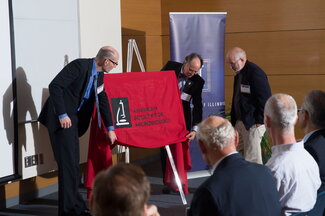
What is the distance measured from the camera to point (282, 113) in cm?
255

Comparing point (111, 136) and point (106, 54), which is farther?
point (111, 136)

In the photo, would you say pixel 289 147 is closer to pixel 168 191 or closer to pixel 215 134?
pixel 215 134

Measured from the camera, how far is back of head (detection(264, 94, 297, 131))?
2551 mm

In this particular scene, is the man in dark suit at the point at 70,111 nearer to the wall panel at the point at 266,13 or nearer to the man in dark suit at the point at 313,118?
the man in dark suit at the point at 313,118

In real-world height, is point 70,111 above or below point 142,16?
below

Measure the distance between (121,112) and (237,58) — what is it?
130 cm

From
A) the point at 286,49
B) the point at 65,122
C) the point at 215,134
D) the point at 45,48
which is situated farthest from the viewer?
the point at 286,49

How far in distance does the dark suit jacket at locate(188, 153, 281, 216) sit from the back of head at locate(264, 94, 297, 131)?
1.82 feet

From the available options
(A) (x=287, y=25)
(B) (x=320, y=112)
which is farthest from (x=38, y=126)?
(A) (x=287, y=25)

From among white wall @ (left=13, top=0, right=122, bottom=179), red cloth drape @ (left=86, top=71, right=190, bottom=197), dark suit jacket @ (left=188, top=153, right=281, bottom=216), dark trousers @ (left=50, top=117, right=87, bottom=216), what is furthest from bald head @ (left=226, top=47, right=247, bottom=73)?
dark suit jacket @ (left=188, top=153, right=281, bottom=216)

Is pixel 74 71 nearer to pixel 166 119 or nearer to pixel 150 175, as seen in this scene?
pixel 166 119

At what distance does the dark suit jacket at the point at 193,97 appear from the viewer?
5406 mm

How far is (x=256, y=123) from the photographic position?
17.0ft

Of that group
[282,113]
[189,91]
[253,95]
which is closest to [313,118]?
[282,113]
